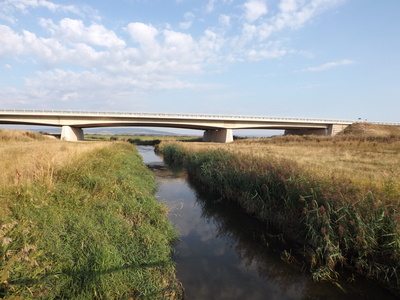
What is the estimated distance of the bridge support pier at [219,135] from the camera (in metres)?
54.3

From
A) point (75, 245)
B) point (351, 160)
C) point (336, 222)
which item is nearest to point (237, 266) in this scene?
point (336, 222)

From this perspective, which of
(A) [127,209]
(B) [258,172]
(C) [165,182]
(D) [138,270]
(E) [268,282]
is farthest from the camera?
(C) [165,182]

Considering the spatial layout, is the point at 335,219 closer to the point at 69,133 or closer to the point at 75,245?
the point at 75,245

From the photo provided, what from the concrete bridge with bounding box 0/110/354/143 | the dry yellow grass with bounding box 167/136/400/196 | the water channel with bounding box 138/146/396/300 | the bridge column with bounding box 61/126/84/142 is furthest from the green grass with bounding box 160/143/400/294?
the bridge column with bounding box 61/126/84/142

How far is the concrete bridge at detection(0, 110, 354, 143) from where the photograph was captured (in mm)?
45578

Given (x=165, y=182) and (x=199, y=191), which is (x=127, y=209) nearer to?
(x=199, y=191)

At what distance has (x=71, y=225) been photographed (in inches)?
185

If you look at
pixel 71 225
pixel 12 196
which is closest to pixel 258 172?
pixel 71 225

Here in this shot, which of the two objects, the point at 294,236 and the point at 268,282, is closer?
the point at 268,282

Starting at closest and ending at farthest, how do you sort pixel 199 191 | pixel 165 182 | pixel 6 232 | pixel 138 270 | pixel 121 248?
pixel 6 232, pixel 138 270, pixel 121 248, pixel 199 191, pixel 165 182

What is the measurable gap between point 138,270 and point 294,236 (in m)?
5.03

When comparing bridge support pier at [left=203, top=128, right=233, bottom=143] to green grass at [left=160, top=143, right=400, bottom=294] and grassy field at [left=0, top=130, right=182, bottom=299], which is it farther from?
grassy field at [left=0, top=130, right=182, bottom=299]

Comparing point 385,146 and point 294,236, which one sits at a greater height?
point 385,146

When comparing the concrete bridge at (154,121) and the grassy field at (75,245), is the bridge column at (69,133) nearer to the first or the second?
Answer: the concrete bridge at (154,121)
